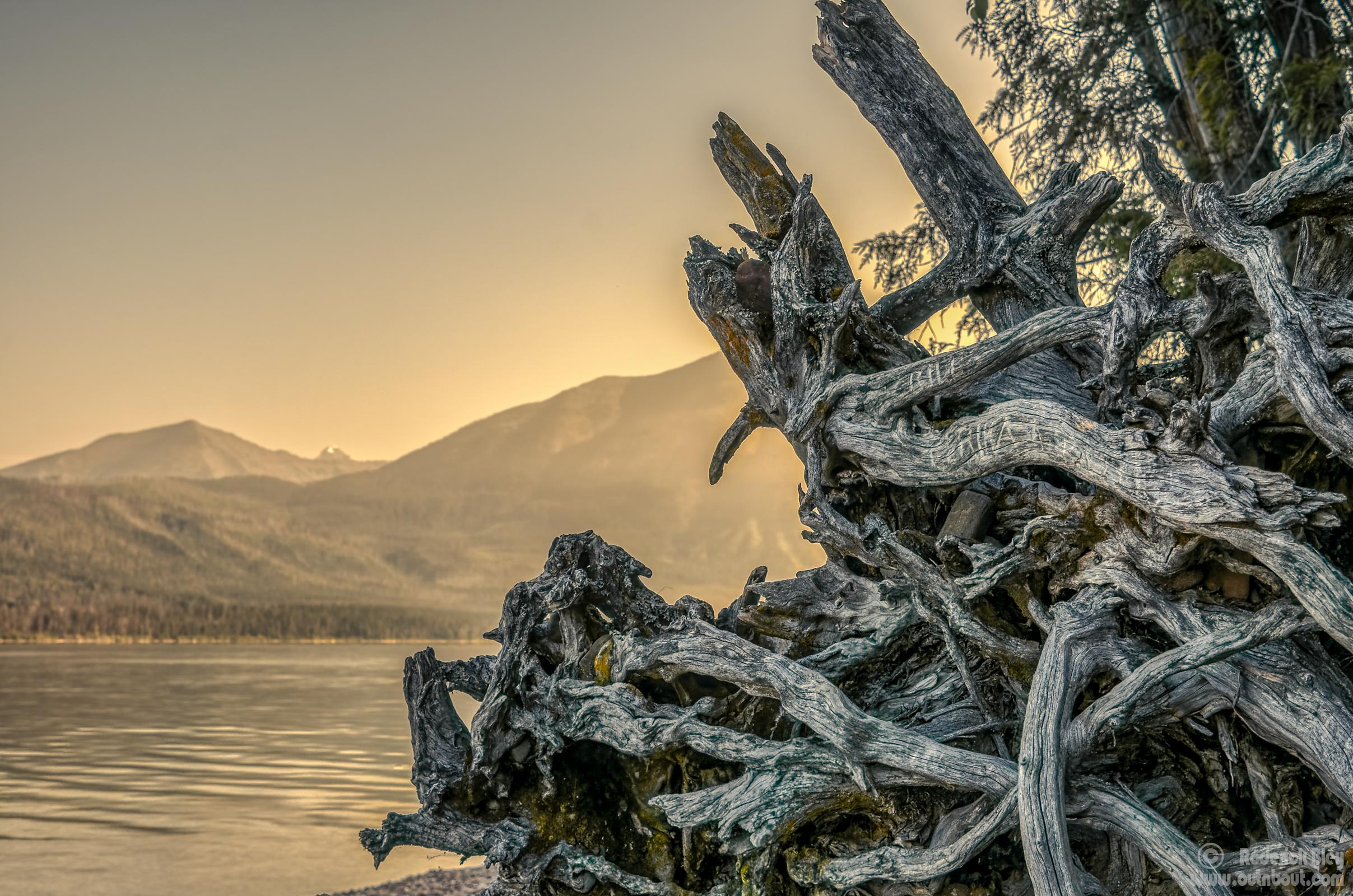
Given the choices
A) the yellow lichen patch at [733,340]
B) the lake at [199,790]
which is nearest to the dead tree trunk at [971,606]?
the yellow lichen patch at [733,340]

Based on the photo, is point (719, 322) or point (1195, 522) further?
point (719, 322)

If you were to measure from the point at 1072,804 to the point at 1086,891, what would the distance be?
32cm

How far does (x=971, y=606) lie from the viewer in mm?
5223

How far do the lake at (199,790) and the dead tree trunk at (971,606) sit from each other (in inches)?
359

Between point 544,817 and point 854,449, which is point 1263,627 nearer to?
point 854,449

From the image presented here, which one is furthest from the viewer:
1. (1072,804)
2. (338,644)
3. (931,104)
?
(338,644)

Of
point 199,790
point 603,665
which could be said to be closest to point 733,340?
point 603,665

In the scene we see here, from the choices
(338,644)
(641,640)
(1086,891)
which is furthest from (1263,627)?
(338,644)

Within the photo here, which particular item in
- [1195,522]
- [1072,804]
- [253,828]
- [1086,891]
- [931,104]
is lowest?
[253,828]

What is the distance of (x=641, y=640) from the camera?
5.95 m

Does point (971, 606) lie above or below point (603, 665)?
above

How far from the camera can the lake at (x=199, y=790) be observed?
14.4 metres

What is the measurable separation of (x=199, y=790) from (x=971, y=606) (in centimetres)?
1799

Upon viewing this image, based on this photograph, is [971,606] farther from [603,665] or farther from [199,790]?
[199,790]
